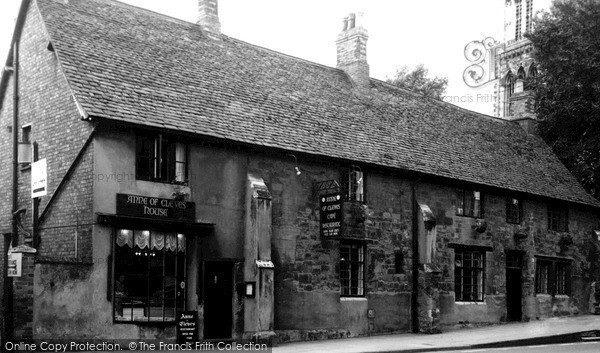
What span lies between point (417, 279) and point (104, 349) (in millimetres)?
11857

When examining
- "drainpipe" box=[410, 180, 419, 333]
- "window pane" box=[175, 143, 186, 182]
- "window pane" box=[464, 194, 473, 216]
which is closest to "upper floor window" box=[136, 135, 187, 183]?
"window pane" box=[175, 143, 186, 182]

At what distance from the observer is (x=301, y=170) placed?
77.2ft

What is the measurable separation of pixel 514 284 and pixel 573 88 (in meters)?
12.5

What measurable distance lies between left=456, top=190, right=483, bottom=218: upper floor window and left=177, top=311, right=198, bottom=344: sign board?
12.4 metres

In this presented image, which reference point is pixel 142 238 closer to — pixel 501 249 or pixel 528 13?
pixel 501 249

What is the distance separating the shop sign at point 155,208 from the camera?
1920 cm

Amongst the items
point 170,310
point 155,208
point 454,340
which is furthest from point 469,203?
point 155,208

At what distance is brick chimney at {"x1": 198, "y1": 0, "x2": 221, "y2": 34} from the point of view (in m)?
27.1

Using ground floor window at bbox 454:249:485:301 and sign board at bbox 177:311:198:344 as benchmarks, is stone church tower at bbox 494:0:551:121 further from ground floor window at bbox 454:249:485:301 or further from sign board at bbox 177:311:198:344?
sign board at bbox 177:311:198:344

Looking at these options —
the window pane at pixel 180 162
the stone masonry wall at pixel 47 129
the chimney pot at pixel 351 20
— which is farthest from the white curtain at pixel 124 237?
the chimney pot at pixel 351 20

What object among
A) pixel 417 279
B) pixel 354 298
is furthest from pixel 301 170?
pixel 417 279

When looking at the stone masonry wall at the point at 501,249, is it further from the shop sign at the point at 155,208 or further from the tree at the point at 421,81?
the tree at the point at 421,81

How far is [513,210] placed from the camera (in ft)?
103

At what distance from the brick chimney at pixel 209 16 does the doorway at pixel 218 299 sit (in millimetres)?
9441
